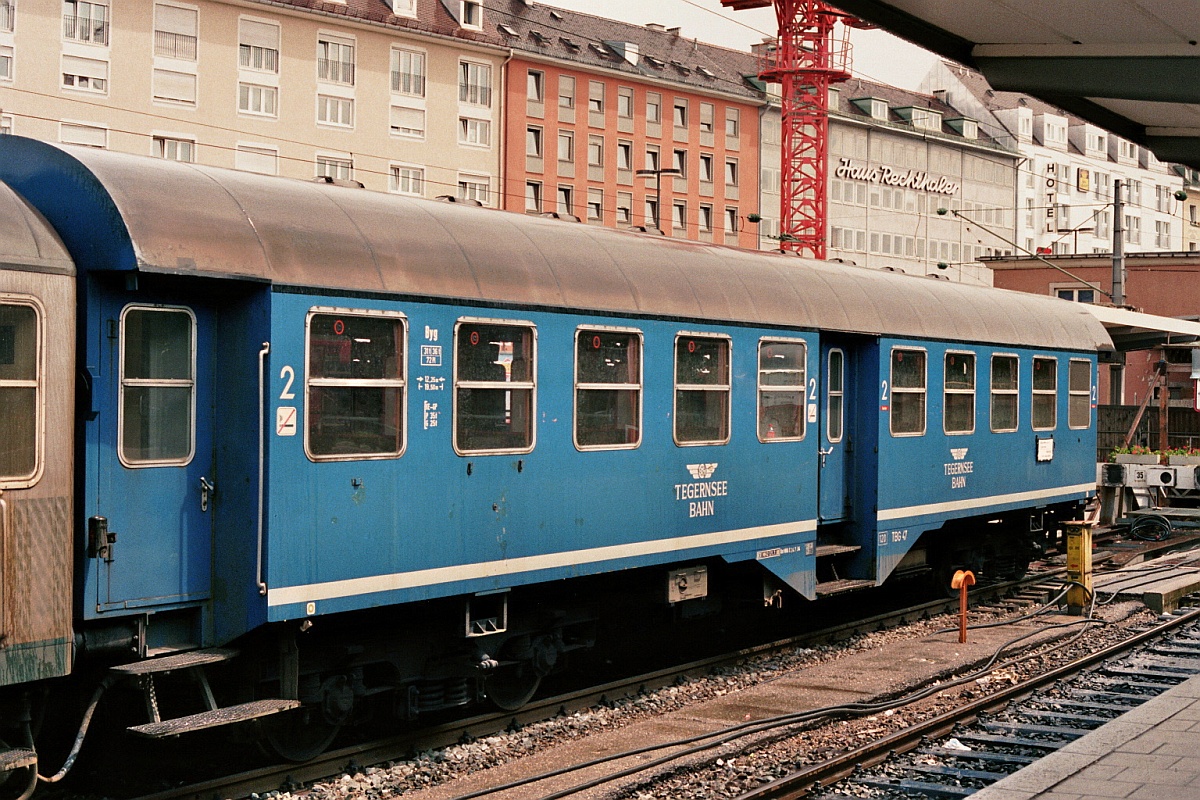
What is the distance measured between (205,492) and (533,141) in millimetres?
51753

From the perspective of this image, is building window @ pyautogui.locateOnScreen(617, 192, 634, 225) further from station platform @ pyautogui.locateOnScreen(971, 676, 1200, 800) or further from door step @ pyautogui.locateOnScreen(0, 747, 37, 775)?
door step @ pyautogui.locateOnScreen(0, 747, 37, 775)

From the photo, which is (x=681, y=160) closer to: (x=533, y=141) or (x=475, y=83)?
(x=533, y=141)

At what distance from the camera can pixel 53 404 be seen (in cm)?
783

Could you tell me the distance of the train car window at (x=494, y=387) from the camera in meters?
9.93

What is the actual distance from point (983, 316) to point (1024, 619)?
3618 millimetres

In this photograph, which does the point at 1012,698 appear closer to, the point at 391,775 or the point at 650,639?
the point at 650,639

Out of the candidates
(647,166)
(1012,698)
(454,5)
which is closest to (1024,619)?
(1012,698)

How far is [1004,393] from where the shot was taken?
1767 cm

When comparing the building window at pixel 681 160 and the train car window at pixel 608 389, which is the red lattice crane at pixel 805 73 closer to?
the building window at pixel 681 160

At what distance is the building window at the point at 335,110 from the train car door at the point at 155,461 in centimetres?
4316

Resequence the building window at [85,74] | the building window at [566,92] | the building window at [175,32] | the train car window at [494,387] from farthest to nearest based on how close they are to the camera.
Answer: the building window at [566,92] → the building window at [175,32] → the building window at [85,74] → the train car window at [494,387]

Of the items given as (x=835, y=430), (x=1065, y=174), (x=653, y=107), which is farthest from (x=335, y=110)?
(x=1065, y=174)

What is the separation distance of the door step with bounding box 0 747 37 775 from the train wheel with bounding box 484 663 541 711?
13.1 feet

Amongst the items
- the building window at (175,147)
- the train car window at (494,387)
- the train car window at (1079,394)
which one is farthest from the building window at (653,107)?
the train car window at (494,387)
